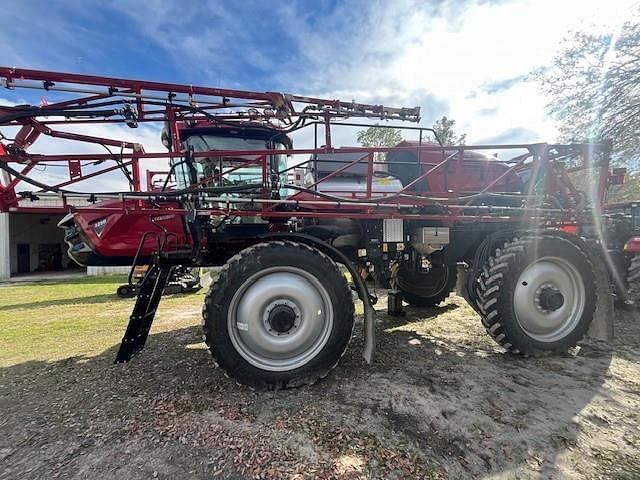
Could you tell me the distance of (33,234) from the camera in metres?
23.3

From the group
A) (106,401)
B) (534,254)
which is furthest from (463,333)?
(106,401)

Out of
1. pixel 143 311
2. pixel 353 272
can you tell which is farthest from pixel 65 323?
pixel 353 272

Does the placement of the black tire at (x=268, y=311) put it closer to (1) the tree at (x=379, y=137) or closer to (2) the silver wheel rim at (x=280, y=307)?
(2) the silver wheel rim at (x=280, y=307)

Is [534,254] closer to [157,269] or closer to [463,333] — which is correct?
[463,333]

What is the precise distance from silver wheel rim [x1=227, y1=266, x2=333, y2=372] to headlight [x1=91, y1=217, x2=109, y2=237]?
1.72m

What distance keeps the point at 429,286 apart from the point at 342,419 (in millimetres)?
3852

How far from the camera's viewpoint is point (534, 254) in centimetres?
379

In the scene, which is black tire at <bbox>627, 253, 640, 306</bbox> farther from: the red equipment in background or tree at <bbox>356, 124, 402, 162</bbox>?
tree at <bbox>356, 124, 402, 162</bbox>

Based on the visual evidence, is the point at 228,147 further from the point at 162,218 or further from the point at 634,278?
the point at 634,278

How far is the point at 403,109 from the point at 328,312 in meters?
2.84

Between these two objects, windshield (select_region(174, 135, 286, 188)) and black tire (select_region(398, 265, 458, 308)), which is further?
black tire (select_region(398, 265, 458, 308))

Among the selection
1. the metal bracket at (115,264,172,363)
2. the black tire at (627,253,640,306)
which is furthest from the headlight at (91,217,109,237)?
the black tire at (627,253,640,306)

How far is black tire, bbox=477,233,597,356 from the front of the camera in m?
3.66

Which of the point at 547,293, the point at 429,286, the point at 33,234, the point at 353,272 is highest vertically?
the point at 33,234
